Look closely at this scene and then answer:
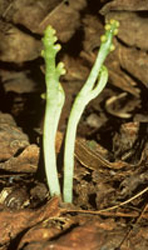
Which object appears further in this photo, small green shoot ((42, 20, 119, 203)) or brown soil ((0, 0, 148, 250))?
small green shoot ((42, 20, 119, 203))

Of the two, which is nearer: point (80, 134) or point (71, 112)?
point (71, 112)

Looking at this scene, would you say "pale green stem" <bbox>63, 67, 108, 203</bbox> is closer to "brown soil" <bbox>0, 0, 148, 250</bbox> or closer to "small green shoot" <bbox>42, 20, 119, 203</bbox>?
"small green shoot" <bbox>42, 20, 119, 203</bbox>

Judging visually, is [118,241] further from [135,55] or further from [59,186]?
[135,55]

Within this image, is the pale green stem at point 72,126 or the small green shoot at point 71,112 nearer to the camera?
the small green shoot at point 71,112

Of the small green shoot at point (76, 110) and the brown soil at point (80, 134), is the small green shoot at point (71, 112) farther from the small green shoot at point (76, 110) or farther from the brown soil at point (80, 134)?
the brown soil at point (80, 134)

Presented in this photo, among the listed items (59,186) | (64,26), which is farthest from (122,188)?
(64,26)

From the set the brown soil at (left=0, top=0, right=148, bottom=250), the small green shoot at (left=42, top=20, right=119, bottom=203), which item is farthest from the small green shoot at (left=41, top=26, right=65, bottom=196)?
the brown soil at (left=0, top=0, right=148, bottom=250)

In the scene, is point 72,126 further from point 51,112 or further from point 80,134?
point 80,134

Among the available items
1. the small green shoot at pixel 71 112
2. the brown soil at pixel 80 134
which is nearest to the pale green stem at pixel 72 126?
the small green shoot at pixel 71 112

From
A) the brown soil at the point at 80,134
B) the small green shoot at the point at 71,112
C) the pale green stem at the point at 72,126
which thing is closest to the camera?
the brown soil at the point at 80,134

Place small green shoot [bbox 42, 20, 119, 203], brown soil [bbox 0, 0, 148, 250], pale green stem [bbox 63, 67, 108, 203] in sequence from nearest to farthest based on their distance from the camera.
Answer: brown soil [bbox 0, 0, 148, 250]
small green shoot [bbox 42, 20, 119, 203]
pale green stem [bbox 63, 67, 108, 203]

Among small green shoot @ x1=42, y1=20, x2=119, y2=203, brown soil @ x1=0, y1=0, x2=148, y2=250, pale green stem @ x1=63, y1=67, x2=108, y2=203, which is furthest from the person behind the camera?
pale green stem @ x1=63, y1=67, x2=108, y2=203

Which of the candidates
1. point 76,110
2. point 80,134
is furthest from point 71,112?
point 80,134
